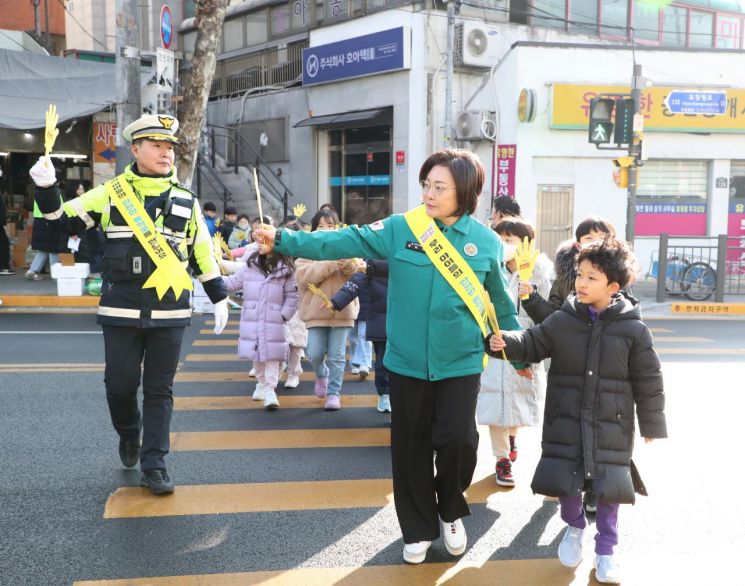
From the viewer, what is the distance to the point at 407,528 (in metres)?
3.87

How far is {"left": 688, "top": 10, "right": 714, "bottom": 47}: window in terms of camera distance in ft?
77.9

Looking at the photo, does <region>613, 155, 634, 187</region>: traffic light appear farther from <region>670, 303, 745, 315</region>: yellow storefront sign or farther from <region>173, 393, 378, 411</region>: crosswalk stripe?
<region>173, 393, 378, 411</region>: crosswalk stripe

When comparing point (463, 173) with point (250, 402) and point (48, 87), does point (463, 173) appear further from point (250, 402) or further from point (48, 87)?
point (48, 87)

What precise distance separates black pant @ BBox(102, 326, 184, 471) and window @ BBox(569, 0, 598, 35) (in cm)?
1997

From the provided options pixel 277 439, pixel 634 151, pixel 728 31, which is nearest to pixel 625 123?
pixel 634 151

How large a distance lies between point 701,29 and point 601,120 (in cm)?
1136

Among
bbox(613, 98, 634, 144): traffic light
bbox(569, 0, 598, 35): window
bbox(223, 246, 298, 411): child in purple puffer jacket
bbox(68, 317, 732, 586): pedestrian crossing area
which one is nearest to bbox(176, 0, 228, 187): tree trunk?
bbox(223, 246, 298, 411): child in purple puffer jacket

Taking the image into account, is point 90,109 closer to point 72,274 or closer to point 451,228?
point 72,274

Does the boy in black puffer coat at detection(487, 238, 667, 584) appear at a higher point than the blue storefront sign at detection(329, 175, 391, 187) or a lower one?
lower

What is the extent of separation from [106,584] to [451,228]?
226cm

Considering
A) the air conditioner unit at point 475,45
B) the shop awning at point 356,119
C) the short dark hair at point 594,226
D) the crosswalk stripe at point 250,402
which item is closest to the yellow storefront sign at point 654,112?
the air conditioner unit at point 475,45

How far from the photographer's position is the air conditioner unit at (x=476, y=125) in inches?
760

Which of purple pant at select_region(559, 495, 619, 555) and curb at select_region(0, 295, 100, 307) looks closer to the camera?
purple pant at select_region(559, 495, 619, 555)

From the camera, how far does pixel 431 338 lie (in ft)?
12.3
